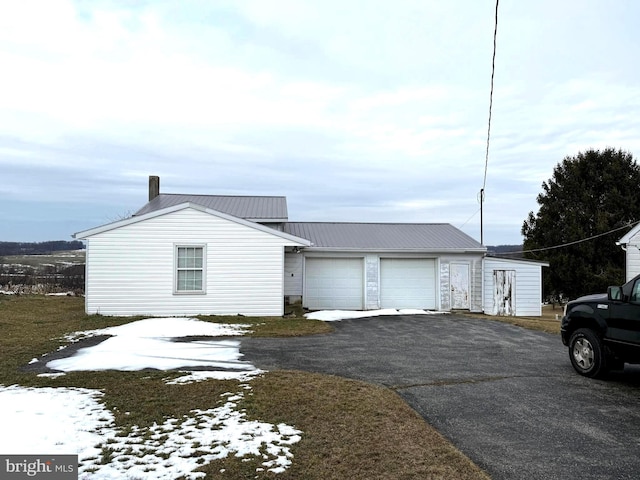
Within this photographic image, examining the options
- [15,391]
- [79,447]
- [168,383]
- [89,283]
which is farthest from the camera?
[89,283]

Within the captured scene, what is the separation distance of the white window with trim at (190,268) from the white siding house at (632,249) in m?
15.1

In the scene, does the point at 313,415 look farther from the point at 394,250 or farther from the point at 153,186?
the point at 153,186

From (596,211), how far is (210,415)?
29677 mm

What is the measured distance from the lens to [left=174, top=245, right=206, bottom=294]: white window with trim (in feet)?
53.1

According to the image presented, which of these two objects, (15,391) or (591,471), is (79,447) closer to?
(15,391)

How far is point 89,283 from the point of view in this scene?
52.0 feet

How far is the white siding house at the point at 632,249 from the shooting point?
17828mm

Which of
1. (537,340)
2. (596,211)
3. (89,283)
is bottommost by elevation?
(537,340)

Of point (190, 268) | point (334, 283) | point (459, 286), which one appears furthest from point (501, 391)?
point (459, 286)

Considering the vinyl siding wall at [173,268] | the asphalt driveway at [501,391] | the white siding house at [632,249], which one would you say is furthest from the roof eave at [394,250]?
the asphalt driveway at [501,391]

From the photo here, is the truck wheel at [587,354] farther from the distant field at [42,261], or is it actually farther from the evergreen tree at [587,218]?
the distant field at [42,261]

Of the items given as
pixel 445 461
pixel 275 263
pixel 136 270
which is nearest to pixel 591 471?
pixel 445 461

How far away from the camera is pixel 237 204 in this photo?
23.6m

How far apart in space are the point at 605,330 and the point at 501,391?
2190 millimetres
